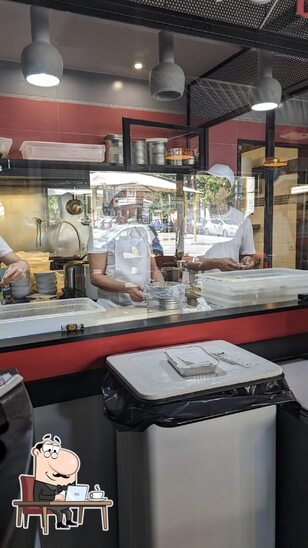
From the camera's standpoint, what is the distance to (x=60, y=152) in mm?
2791

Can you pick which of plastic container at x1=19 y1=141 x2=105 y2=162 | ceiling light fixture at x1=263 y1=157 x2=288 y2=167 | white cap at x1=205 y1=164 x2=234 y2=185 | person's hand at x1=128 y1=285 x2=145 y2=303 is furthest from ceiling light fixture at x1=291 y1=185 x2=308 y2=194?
person's hand at x1=128 y1=285 x2=145 y2=303

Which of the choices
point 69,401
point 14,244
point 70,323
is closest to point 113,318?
point 70,323

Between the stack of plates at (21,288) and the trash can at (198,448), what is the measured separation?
47.4 inches

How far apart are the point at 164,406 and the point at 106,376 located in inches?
10.8

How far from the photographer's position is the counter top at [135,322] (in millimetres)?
1153

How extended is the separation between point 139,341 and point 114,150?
209 cm

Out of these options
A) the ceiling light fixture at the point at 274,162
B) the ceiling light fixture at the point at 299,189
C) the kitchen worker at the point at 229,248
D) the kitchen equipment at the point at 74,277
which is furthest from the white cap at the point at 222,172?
the kitchen equipment at the point at 74,277

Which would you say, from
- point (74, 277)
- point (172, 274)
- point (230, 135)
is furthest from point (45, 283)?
point (230, 135)

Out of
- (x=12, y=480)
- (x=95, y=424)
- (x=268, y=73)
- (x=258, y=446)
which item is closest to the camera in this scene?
(x=12, y=480)

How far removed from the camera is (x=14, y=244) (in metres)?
3.42

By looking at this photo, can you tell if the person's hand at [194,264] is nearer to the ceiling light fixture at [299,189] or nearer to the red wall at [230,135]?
the ceiling light fixture at [299,189]

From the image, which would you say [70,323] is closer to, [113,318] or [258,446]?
[113,318]

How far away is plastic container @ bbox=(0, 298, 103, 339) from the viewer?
3.96 feet

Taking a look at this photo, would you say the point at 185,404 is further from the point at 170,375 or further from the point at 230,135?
the point at 230,135
